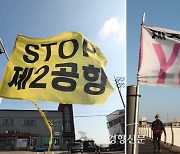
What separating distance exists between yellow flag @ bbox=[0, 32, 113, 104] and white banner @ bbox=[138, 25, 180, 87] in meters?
0.41

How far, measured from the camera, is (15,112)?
107ft

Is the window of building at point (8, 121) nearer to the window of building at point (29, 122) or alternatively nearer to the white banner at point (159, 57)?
the window of building at point (29, 122)

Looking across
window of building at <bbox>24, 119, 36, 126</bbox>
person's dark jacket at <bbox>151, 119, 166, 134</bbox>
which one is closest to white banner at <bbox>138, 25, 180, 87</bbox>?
person's dark jacket at <bbox>151, 119, 166, 134</bbox>

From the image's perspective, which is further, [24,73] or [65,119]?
[65,119]

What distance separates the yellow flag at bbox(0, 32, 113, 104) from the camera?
2646 mm

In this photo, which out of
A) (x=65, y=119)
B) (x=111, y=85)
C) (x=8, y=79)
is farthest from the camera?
(x=65, y=119)

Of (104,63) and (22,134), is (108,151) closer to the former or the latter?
(22,134)

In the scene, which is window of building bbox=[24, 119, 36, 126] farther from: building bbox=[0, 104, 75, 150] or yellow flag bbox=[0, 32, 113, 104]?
yellow flag bbox=[0, 32, 113, 104]

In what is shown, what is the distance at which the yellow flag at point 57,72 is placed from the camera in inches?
104

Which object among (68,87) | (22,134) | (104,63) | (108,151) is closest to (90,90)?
(68,87)

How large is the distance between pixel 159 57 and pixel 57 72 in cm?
101

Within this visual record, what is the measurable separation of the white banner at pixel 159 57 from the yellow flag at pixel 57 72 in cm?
41

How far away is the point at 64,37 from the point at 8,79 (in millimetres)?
717

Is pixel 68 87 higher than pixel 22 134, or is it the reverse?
pixel 68 87
